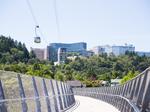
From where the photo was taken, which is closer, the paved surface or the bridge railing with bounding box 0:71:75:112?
the bridge railing with bounding box 0:71:75:112

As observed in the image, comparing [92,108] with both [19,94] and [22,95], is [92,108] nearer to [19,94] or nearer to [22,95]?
[22,95]

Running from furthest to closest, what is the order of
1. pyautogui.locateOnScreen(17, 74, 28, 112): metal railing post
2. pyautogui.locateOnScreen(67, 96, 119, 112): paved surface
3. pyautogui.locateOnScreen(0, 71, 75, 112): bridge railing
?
1. pyautogui.locateOnScreen(67, 96, 119, 112): paved surface
2. pyautogui.locateOnScreen(17, 74, 28, 112): metal railing post
3. pyautogui.locateOnScreen(0, 71, 75, 112): bridge railing

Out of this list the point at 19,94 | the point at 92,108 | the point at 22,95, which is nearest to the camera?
the point at 19,94

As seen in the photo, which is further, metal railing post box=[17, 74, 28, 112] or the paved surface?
the paved surface

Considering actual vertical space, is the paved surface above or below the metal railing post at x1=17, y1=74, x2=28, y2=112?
below

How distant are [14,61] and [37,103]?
15147cm

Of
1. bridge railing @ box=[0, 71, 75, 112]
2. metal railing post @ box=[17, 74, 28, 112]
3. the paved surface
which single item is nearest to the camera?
bridge railing @ box=[0, 71, 75, 112]

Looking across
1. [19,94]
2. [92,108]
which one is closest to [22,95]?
[19,94]

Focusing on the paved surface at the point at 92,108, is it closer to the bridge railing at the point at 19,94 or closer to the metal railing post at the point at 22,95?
the bridge railing at the point at 19,94

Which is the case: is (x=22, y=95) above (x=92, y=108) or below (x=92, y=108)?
above

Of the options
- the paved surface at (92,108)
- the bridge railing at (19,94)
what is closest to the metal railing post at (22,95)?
the bridge railing at (19,94)

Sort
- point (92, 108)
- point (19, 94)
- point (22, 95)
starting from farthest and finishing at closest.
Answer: point (92, 108), point (22, 95), point (19, 94)

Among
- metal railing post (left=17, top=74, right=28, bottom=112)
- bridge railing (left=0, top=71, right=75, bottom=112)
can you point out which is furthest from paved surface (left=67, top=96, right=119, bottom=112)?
metal railing post (left=17, top=74, right=28, bottom=112)

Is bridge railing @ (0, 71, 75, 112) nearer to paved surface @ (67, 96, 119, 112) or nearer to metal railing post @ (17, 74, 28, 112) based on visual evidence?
metal railing post @ (17, 74, 28, 112)
